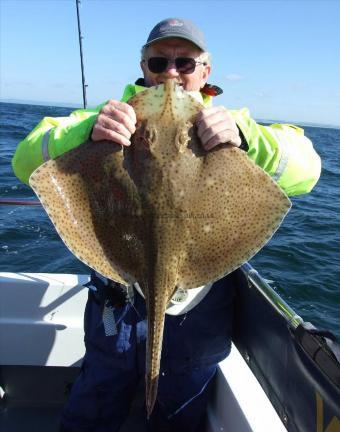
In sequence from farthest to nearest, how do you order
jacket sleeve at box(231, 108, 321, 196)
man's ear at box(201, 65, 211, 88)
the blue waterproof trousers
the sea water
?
1. the sea water
2. the blue waterproof trousers
3. man's ear at box(201, 65, 211, 88)
4. jacket sleeve at box(231, 108, 321, 196)

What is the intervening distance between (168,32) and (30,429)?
3.60 meters

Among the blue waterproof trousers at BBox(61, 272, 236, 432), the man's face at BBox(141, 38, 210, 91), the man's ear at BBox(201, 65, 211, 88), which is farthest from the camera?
the blue waterproof trousers at BBox(61, 272, 236, 432)

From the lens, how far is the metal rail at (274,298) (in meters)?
2.44

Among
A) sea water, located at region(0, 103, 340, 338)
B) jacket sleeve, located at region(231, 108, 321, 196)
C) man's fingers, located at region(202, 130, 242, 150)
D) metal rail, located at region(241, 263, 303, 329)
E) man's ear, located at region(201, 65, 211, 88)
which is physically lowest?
sea water, located at region(0, 103, 340, 338)

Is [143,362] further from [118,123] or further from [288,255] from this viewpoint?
[288,255]

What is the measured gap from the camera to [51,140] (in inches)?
96.0

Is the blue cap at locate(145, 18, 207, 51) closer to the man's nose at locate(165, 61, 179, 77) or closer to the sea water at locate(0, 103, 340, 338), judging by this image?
the man's nose at locate(165, 61, 179, 77)

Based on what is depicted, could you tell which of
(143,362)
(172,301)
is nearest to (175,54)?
(172,301)

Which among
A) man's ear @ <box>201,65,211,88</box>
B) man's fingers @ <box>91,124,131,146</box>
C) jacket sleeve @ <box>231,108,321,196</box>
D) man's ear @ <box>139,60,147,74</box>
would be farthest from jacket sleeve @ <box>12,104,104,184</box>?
jacket sleeve @ <box>231,108,321,196</box>

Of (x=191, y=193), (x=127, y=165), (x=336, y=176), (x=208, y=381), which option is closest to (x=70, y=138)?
(x=127, y=165)

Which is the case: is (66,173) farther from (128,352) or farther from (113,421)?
(113,421)

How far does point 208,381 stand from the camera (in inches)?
124

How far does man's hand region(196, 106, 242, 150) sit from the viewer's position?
1.92 m

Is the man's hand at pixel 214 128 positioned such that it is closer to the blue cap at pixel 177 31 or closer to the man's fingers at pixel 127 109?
A: the man's fingers at pixel 127 109
